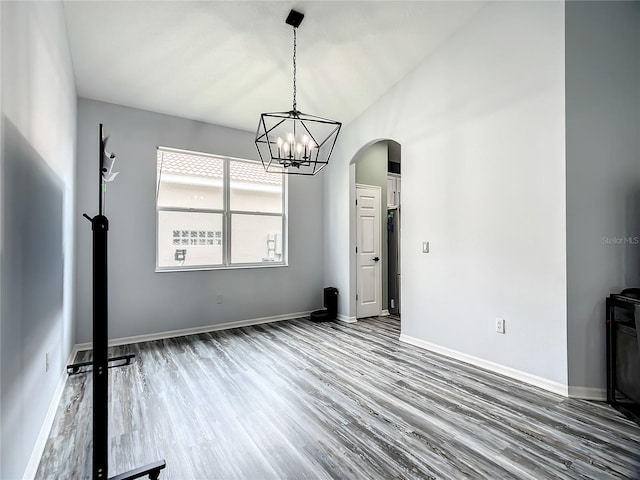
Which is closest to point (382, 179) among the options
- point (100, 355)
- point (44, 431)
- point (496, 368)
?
point (496, 368)

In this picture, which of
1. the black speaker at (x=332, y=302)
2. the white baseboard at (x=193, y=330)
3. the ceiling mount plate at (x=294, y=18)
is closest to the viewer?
the ceiling mount plate at (x=294, y=18)

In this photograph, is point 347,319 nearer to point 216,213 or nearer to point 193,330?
point 193,330

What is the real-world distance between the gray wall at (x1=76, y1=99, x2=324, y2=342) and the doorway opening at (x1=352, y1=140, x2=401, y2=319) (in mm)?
1570

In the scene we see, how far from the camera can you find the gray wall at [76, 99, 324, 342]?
393 cm

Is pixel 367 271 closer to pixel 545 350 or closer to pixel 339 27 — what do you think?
pixel 545 350

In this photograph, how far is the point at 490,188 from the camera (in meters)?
3.30

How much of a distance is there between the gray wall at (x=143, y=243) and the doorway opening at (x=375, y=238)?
5.15 feet

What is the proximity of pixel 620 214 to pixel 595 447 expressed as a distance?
1.77m

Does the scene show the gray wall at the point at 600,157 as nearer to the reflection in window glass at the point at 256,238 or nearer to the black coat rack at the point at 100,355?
the black coat rack at the point at 100,355

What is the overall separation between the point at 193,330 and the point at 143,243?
1.32 metres

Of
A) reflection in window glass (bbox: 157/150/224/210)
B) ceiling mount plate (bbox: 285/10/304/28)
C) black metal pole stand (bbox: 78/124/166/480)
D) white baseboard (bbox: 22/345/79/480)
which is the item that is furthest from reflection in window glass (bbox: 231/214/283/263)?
black metal pole stand (bbox: 78/124/166/480)

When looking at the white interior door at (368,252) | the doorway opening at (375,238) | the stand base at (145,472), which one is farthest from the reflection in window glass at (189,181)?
the stand base at (145,472)

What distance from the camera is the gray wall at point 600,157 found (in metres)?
2.72

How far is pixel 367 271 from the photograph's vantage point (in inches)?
217
